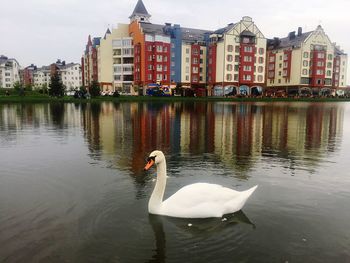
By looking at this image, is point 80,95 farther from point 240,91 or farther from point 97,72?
point 240,91

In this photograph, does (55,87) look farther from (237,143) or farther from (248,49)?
(237,143)

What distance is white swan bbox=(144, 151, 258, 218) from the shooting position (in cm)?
754

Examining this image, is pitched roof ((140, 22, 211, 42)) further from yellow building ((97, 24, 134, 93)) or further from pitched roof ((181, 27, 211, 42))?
yellow building ((97, 24, 134, 93))

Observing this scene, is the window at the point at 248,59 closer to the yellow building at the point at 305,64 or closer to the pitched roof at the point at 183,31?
the yellow building at the point at 305,64

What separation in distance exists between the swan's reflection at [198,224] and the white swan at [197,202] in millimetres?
112

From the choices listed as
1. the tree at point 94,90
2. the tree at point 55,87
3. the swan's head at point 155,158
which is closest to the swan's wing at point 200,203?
the swan's head at point 155,158

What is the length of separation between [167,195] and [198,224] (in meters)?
2.07

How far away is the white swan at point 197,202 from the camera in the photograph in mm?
7539

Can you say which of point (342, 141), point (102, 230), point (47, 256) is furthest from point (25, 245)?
point (342, 141)

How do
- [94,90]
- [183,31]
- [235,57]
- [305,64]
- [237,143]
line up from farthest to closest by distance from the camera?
[183,31] → [305,64] → [235,57] → [94,90] → [237,143]

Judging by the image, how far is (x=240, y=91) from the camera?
332ft

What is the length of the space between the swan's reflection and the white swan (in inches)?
4.4

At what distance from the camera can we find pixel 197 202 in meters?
7.56

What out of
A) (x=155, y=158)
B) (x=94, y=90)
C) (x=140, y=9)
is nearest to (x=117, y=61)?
(x=140, y=9)
